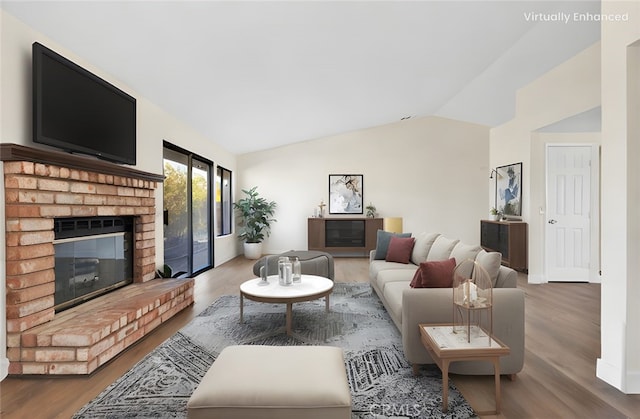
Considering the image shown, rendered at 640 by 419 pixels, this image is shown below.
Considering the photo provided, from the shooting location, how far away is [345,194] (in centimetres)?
787

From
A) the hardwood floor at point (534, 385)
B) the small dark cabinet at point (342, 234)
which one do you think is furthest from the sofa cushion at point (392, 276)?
the small dark cabinet at point (342, 234)

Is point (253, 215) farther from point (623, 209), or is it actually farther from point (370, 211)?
point (623, 209)

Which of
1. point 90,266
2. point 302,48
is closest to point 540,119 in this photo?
point 302,48

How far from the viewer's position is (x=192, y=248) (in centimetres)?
515

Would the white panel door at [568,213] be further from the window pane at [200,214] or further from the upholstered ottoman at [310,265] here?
the window pane at [200,214]

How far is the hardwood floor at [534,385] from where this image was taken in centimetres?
188

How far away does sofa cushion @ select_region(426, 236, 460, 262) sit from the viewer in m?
3.40

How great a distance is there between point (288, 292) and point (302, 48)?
2282 millimetres

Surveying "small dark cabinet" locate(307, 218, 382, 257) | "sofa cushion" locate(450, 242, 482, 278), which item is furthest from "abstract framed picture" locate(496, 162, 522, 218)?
"sofa cushion" locate(450, 242, 482, 278)

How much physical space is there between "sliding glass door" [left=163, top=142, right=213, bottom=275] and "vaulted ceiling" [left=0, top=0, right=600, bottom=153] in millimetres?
627

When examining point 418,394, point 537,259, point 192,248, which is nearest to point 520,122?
point 537,259

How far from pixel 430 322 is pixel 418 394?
44 centimetres

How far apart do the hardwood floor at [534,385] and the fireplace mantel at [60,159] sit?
55.7 inches

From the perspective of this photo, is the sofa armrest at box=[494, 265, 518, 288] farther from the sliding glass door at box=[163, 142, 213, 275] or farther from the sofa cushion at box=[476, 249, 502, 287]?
the sliding glass door at box=[163, 142, 213, 275]
